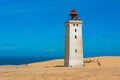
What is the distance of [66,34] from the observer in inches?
1727

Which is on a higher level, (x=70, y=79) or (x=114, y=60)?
(x=114, y=60)

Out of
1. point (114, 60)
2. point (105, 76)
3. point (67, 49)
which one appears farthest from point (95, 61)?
point (105, 76)

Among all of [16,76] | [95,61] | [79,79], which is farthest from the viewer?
[95,61]

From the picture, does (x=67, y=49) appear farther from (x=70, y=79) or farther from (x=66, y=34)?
(x=70, y=79)

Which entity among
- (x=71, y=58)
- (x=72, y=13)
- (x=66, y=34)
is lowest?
(x=71, y=58)

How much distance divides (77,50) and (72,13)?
18.3ft

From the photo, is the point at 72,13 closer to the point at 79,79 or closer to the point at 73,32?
the point at 73,32

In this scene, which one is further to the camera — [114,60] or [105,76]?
[114,60]

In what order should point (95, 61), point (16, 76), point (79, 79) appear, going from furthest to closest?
point (95, 61) < point (16, 76) < point (79, 79)

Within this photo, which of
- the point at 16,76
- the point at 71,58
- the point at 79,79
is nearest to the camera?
the point at 79,79

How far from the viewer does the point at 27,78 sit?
96.7 ft

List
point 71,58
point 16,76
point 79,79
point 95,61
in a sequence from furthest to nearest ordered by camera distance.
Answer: point 95,61
point 71,58
point 16,76
point 79,79

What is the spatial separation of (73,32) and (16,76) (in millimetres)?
14137

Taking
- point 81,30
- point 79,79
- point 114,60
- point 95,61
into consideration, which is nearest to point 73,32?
point 81,30
